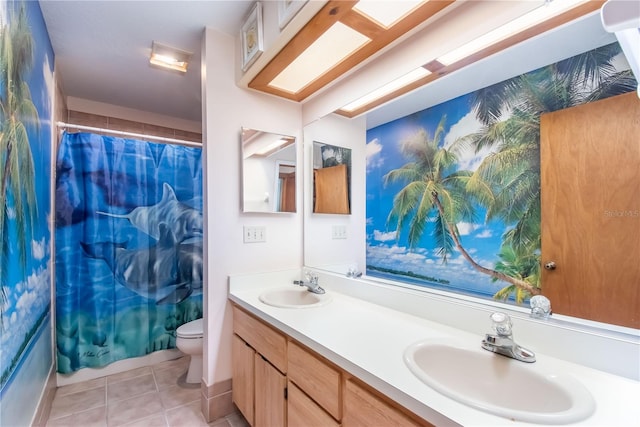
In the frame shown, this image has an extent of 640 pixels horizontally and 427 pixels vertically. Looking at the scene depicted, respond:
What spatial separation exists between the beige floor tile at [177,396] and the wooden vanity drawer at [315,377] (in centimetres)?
121

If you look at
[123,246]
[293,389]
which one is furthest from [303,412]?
[123,246]

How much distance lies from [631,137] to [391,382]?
1.06m

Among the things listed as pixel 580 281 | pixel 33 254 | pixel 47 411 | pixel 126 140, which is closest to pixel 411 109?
pixel 580 281

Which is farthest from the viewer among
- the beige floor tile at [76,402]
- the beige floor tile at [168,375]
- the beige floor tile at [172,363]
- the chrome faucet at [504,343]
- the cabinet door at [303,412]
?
the beige floor tile at [172,363]

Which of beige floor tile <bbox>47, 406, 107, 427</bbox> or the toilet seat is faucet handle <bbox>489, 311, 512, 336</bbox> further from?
beige floor tile <bbox>47, 406, 107, 427</bbox>

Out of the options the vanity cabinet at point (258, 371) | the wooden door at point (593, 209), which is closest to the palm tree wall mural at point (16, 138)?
the vanity cabinet at point (258, 371)

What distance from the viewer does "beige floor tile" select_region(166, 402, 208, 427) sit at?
1713 mm

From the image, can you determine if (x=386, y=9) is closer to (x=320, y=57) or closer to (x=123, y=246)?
(x=320, y=57)

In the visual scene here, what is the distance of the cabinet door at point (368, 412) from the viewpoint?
0.76m

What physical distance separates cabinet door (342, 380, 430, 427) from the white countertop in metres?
0.04

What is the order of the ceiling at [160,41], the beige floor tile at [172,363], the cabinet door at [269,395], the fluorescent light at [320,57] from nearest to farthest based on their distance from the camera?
1. the ceiling at [160,41]
2. the cabinet door at [269,395]
3. the fluorescent light at [320,57]
4. the beige floor tile at [172,363]

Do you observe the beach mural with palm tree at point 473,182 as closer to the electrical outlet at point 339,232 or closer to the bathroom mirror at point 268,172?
the electrical outlet at point 339,232

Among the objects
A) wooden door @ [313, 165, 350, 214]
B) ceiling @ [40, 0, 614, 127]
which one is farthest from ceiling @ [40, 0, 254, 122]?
wooden door @ [313, 165, 350, 214]

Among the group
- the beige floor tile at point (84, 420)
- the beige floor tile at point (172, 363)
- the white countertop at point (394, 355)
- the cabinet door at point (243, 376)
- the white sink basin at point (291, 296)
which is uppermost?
the white countertop at point (394, 355)
